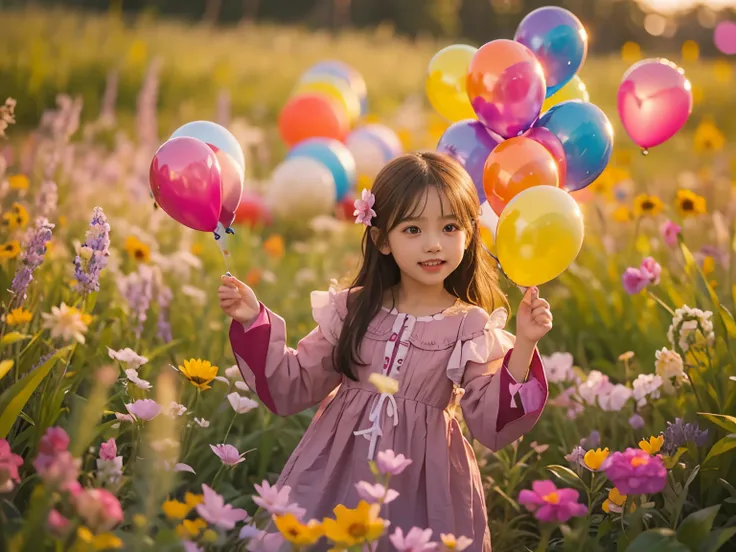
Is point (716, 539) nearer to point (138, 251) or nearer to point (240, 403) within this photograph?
point (240, 403)

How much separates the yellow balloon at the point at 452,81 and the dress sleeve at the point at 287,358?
35.5 inches

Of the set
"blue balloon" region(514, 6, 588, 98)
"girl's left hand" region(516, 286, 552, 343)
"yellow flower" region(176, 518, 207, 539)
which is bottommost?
"yellow flower" region(176, 518, 207, 539)

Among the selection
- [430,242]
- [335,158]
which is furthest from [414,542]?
[335,158]

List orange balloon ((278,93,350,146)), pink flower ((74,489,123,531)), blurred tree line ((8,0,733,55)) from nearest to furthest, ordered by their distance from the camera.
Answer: pink flower ((74,489,123,531))
orange balloon ((278,93,350,146))
blurred tree line ((8,0,733,55))

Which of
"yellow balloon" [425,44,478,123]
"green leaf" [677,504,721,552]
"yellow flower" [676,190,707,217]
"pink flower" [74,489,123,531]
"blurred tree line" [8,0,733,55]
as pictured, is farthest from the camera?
"blurred tree line" [8,0,733,55]

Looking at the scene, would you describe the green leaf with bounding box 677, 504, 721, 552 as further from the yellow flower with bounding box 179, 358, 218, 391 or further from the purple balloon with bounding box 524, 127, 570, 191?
the yellow flower with bounding box 179, 358, 218, 391

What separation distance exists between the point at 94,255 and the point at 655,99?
5.59 ft

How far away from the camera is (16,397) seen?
6.33 feet

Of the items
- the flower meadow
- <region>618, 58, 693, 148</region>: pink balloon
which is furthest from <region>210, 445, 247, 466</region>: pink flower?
<region>618, 58, 693, 148</region>: pink balloon

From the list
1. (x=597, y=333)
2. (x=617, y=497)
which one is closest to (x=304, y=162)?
(x=597, y=333)

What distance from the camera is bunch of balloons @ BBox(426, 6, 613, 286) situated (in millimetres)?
1978

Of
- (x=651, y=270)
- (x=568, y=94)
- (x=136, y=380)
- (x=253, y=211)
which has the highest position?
(x=568, y=94)

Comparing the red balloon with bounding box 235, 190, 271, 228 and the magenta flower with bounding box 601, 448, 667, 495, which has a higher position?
the magenta flower with bounding box 601, 448, 667, 495

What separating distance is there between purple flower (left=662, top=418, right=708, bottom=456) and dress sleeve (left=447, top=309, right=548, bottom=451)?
1.10ft
